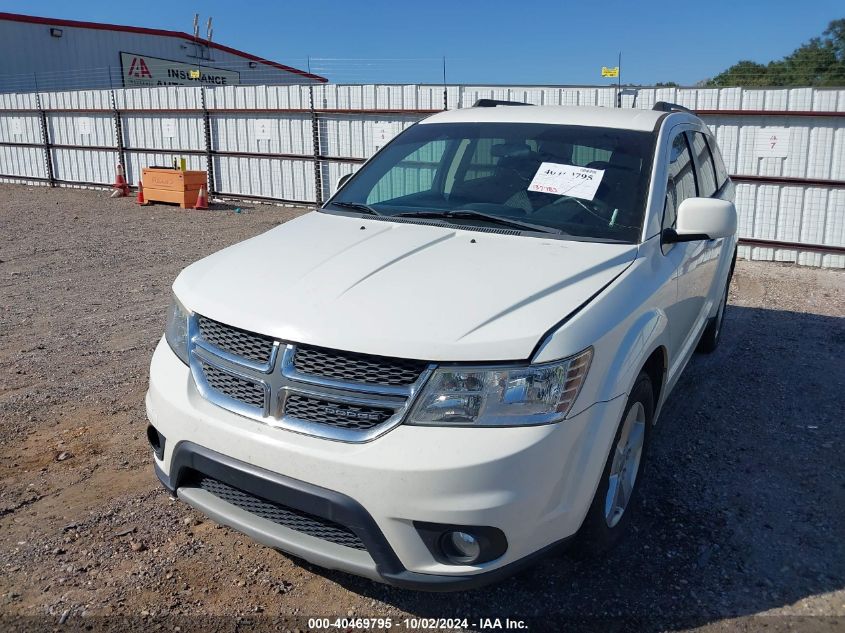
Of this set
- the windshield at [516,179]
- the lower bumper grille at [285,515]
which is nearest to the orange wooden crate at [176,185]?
the windshield at [516,179]

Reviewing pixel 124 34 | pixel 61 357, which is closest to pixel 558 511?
pixel 61 357

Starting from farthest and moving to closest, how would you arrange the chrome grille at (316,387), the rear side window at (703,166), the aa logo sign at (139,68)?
1. the aa logo sign at (139,68)
2. the rear side window at (703,166)
3. the chrome grille at (316,387)

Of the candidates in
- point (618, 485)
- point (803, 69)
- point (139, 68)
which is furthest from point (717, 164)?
point (139, 68)

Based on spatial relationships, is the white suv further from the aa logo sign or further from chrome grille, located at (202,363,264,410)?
the aa logo sign

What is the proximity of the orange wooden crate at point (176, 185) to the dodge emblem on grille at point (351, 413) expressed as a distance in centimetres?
1436

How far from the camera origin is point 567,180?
3582 mm

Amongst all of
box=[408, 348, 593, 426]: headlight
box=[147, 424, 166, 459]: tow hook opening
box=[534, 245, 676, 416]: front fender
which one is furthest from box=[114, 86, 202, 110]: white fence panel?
box=[408, 348, 593, 426]: headlight

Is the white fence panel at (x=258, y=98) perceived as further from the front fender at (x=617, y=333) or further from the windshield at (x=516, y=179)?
the front fender at (x=617, y=333)

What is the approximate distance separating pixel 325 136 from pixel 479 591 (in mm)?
13423

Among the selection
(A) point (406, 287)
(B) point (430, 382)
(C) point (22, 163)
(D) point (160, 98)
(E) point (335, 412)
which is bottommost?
(C) point (22, 163)

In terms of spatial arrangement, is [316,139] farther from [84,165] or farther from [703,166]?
[703,166]

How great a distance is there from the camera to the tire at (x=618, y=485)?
8.93ft

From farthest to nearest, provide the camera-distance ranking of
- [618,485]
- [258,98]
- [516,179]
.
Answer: [258,98]
[516,179]
[618,485]

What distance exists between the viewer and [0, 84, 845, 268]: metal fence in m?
10.1
